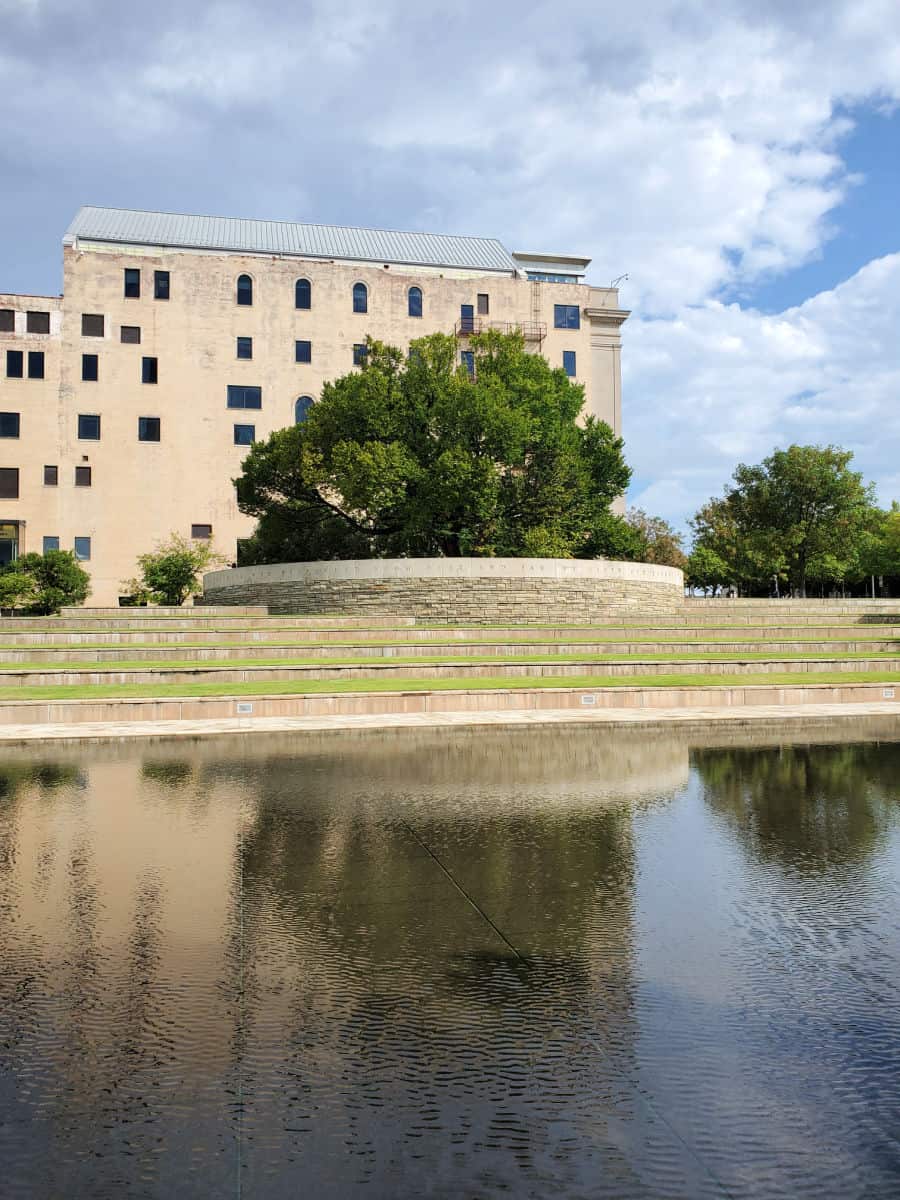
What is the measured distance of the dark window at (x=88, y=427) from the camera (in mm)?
52250

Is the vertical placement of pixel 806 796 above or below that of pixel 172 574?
below

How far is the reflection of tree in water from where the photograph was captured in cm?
757

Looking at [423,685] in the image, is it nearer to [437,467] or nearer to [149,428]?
[437,467]

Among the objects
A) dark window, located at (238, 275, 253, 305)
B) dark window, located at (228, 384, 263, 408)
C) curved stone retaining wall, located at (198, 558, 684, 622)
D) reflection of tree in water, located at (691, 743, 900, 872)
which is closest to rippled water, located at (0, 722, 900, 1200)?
reflection of tree in water, located at (691, 743, 900, 872)

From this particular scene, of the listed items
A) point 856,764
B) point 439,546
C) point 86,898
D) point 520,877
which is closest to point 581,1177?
point 520,877

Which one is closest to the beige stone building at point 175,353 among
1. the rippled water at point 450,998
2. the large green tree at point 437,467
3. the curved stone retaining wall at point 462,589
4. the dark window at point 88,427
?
the dark window at point 88,427

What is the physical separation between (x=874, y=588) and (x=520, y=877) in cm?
8106

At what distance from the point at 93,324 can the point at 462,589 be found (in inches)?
1184

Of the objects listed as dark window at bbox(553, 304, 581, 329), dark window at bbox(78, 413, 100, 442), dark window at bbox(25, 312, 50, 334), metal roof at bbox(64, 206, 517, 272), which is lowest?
dark window at bbox(78, 413, 100, 442)

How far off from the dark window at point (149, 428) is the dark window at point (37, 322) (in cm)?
682

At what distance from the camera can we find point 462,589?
35562mm

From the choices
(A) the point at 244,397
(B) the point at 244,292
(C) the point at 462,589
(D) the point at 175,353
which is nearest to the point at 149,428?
(D) the point at 175,353

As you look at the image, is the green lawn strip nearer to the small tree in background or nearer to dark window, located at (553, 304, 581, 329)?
the small tree in background

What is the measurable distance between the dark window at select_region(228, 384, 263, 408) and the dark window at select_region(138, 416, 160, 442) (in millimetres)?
4188
